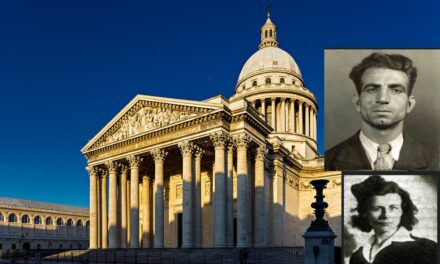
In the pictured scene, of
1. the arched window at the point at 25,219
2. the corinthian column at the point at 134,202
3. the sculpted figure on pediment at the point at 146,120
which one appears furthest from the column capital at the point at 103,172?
the arched window at the point at 25,219

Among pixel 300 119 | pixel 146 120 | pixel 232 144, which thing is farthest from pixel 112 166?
pixel 300 119

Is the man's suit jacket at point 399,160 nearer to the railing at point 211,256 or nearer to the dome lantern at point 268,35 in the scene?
the railing at point 211,256

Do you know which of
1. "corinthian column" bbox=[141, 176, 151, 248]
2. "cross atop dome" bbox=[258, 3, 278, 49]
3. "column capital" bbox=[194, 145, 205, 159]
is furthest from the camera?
→ "cross atop dome" bbox=[258, 3, 278, 49]

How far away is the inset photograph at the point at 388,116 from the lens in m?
11.0

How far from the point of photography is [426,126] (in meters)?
11.0

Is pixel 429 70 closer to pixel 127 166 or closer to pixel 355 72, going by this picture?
pixel 355 72

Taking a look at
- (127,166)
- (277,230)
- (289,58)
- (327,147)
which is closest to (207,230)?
(277,230)

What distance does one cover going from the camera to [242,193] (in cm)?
3425

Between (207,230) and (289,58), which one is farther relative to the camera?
(289,58)

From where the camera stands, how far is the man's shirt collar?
11.0 metres

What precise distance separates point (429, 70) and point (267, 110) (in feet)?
175

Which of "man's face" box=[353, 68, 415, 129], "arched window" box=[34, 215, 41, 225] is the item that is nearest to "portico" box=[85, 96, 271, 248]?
"man's face" box=[353, 68, 415, 129]

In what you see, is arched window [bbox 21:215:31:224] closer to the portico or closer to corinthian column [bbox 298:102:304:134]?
the portico

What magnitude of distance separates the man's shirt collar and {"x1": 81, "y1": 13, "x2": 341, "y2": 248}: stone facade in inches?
908
